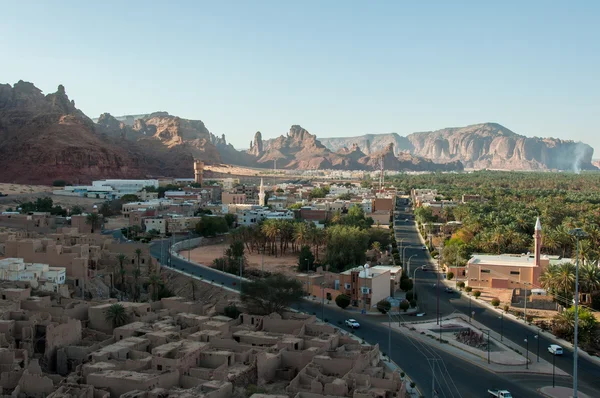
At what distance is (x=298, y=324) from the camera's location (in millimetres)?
30953

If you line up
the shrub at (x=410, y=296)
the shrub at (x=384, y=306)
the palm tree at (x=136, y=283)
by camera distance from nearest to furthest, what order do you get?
the shrub at (x=384, y=306)
the shrub at (x=410, y=296)
the palm tree at (x=136, y=283)

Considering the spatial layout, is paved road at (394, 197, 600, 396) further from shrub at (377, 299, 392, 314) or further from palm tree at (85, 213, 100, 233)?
palm tree at (85, 213, 100, 233)

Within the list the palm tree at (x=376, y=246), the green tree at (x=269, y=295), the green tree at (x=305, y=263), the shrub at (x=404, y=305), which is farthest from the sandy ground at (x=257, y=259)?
the green tree at (x=269, y=295)

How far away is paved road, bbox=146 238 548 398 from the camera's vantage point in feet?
85.6

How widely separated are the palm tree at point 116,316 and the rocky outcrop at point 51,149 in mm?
92296

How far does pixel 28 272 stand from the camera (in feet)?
124

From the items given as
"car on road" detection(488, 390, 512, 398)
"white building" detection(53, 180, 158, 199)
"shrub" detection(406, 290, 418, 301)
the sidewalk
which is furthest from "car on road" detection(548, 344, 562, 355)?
"white building" detection(53, 180, 158, 199)

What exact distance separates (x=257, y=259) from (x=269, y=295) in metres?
23.4

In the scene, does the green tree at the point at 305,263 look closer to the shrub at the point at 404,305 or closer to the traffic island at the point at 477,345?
the shrub at the point at 404,305

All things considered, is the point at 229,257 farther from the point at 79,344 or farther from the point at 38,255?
the point at 79,344

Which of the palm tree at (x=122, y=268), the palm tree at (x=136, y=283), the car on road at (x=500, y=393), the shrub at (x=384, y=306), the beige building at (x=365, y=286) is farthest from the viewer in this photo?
the palm tree at (x=122, y=268)

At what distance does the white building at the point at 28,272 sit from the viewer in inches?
1468

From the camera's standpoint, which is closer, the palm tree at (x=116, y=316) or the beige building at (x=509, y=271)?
the palm tree at (x=116, y=316)

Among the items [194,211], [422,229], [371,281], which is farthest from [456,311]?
[194,211]
